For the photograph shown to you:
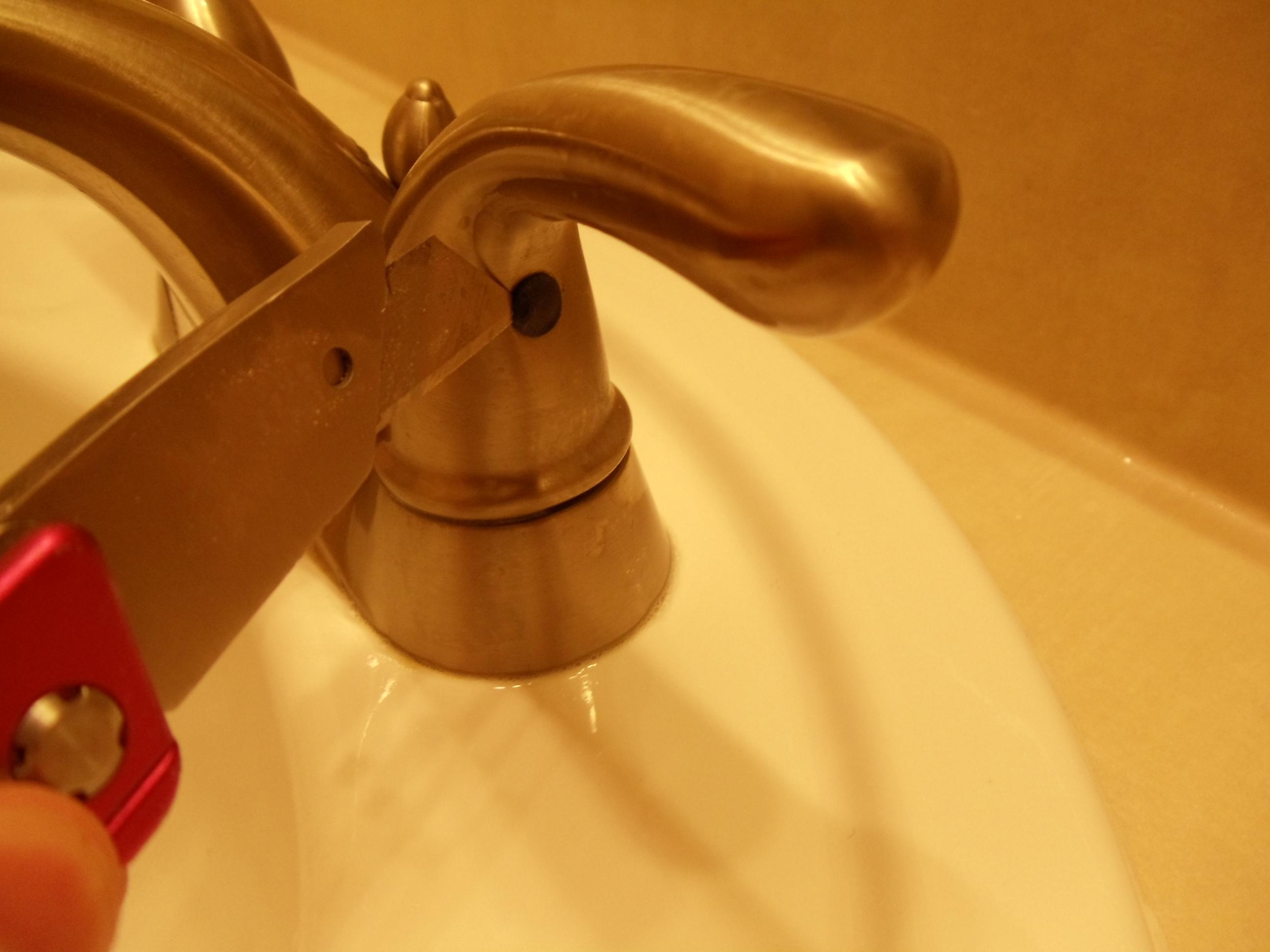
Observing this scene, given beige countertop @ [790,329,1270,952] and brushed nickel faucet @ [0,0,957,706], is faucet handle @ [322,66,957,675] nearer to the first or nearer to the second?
brushed nickel faucet @ [0,0,957,706]

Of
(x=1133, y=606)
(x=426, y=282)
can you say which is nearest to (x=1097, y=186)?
(x=1133, y=606)

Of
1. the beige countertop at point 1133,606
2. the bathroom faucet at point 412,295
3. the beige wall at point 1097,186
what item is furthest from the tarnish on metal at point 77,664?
the beige wall at point 1097,186

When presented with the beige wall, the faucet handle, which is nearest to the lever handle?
the faucet handle

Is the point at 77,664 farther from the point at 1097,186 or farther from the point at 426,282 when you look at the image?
the point at 1097,186

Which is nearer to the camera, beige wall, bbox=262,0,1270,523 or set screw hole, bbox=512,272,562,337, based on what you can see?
set screw hole, bbox=512,272,562,337

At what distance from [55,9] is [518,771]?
165 mm

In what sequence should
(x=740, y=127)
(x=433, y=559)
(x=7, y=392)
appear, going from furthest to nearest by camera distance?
1. (x=7, y=392)
2. (x=433, y=559)
3. (x=740, y=127)

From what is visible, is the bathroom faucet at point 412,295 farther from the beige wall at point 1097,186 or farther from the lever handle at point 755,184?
the beige wall at point 1097,186

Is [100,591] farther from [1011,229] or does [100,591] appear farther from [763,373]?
[1011,229]

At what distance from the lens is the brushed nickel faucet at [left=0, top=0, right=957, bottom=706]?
109mm

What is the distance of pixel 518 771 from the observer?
21 cm

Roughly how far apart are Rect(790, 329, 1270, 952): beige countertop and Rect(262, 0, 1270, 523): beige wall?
0.01m

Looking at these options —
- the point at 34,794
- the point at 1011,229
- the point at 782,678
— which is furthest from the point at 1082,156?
the point at 34,794

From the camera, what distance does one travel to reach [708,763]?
8.1 inches
